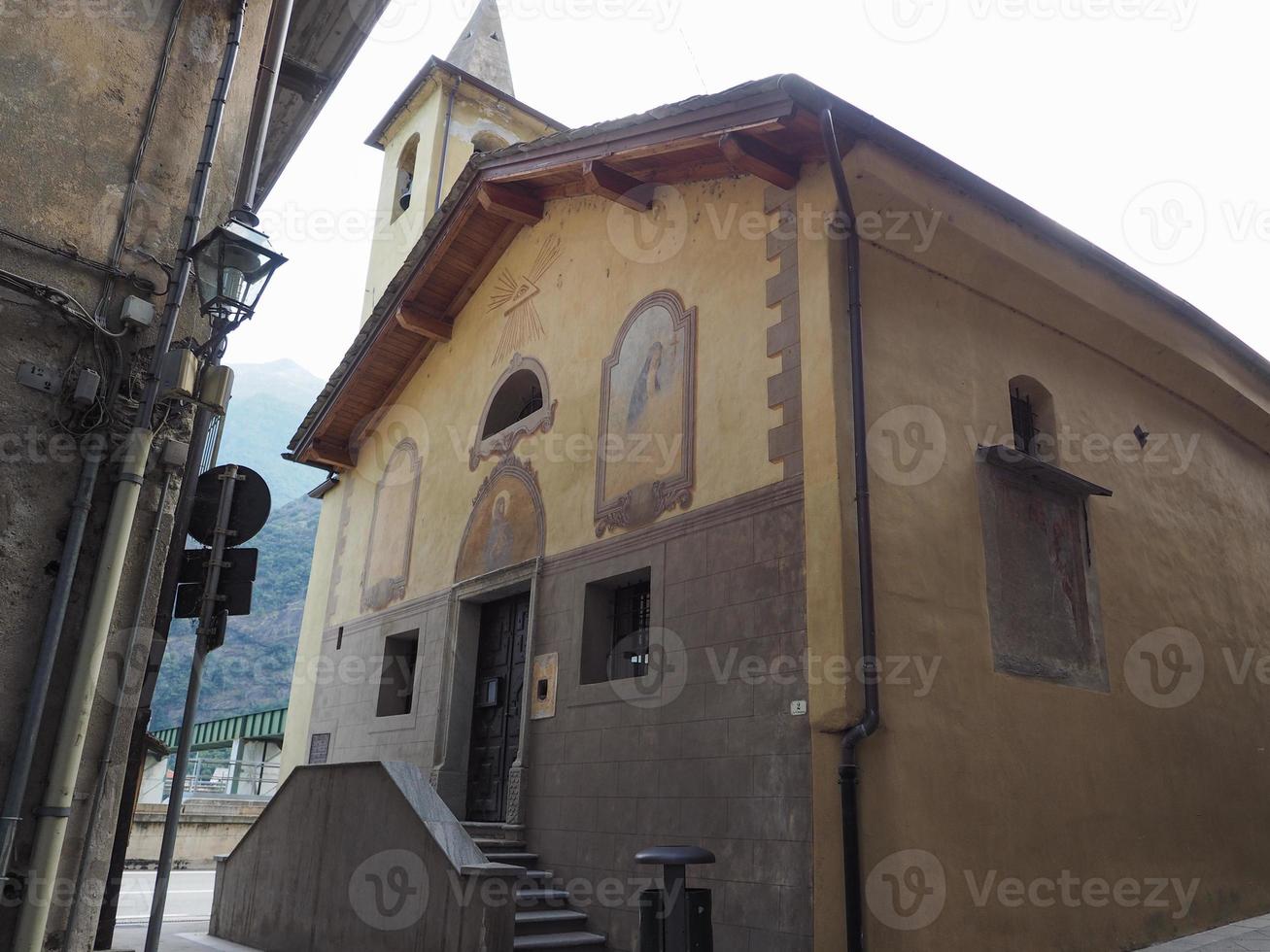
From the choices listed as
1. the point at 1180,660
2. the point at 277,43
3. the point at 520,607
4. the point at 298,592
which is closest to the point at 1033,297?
Answer: the point at 1180,660

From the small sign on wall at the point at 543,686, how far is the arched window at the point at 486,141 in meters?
13.4

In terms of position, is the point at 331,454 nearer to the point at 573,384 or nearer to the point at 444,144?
the point at 573,384

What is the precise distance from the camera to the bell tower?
63.4 feet

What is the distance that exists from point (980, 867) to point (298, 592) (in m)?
83.4

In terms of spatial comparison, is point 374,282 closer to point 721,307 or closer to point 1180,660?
point 721,307

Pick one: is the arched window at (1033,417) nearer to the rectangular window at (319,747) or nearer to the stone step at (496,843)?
the stone step at (496,843)

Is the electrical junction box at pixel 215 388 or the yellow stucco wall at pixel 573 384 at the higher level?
the yellow stucco wall at pixel 573 384

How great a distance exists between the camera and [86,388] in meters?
5.19

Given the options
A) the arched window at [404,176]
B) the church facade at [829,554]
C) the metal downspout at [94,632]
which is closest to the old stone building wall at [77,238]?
the metal downspout at [94,632]

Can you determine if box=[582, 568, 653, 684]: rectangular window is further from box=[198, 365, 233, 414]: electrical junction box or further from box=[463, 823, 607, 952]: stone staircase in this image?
box=[198, 365, 233, 414]: electrical junction box

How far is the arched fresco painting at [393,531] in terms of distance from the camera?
1308 cm

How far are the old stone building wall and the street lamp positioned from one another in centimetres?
36

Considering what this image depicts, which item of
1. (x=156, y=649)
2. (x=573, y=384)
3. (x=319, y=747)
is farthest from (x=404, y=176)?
(x=156, y=649)

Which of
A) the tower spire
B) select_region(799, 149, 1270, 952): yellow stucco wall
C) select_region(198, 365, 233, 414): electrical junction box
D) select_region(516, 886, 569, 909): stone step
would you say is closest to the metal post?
select_region(198, 365, 233, 414): electrical junction box
